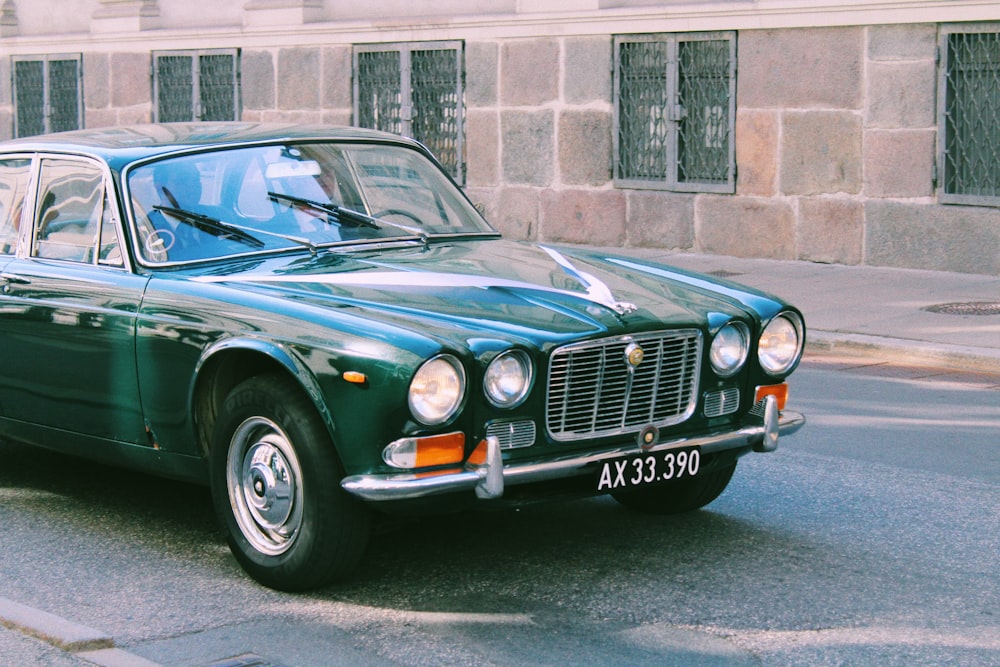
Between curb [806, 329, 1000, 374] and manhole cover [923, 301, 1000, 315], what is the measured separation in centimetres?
117

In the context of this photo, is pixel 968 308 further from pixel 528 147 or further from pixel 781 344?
pixel 528 147

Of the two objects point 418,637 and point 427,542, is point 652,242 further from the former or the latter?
point 418,637

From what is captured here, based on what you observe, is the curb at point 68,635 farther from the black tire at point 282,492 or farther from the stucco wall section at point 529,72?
the stucco wall section at point 529,72

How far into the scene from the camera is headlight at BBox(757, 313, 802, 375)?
5.64 m

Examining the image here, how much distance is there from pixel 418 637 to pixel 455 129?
13.9m

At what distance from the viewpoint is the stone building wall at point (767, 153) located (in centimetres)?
1390

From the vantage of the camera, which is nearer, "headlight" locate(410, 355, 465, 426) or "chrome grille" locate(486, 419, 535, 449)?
"headlight" locate(410, 355, 465, 426)

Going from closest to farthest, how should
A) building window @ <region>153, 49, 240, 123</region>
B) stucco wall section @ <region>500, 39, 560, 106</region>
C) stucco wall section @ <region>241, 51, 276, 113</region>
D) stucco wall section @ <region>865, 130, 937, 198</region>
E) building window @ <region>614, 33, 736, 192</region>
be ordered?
stucco wall section @ <region>865, 130, 937, 198</region> → building window @ <region>614, 33, 736, 192</region> → stucco wall section @ <region>500, 39, 560, 106</region> → stucco wall section @ <region>241, 51, 276, 113</region> → building window @ <region>153, 49, 240, 123</region>

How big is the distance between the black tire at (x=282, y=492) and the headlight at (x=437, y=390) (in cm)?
35

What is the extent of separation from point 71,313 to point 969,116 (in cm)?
967

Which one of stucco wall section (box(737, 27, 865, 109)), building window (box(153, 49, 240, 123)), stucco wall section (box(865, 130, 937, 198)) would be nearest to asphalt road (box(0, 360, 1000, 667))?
stucco wall section (box(865, 130, 937, 198))

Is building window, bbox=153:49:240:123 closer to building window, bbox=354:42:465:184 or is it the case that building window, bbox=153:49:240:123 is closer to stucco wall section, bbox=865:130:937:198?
building window, bbox=354:42:465:184

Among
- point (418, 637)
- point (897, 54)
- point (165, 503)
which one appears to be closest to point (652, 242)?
point (897, 54)

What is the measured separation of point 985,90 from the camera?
44.5ft
